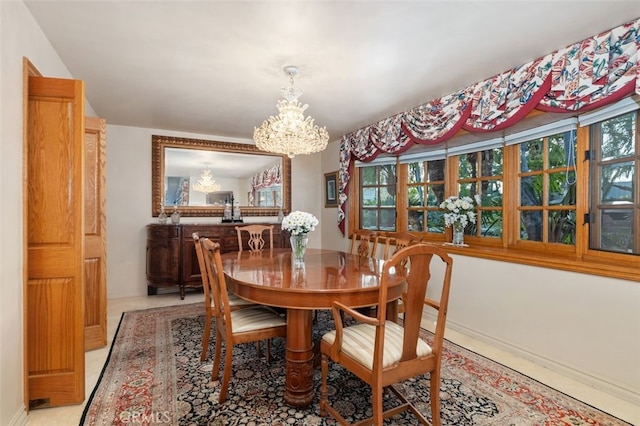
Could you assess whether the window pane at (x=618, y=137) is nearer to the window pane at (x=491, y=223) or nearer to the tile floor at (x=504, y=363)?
the window pane at (x=491, y=223)

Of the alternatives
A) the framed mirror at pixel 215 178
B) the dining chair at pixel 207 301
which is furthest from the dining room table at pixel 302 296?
the framed mirror at pixel 215 178

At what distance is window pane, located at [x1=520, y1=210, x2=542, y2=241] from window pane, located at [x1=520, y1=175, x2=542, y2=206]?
88 millimetres

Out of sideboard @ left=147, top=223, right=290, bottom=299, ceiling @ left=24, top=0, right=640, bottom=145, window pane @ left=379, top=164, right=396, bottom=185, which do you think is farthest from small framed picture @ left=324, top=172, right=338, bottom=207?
sideboard @ left=147, top=223, right=290, bottom=299

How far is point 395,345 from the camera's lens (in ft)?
5.38

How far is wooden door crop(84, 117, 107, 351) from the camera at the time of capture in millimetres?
2787

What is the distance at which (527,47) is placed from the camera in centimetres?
229

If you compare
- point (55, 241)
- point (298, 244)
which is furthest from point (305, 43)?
point (55, 241)

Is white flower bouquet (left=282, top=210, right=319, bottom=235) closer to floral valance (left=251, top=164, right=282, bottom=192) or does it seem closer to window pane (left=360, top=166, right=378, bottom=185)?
window pane (left=360, top=166, right=378, bottom=185)

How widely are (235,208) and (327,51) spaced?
321 centimetres

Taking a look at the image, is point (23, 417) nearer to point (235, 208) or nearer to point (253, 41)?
point (253, 41)

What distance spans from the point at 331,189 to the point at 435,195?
2.05 meters

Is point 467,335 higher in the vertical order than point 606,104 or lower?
lower

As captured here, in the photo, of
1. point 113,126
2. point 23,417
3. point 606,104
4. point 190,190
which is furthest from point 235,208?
point 606,104

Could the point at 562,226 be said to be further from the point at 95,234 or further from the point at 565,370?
the point at 95,234
